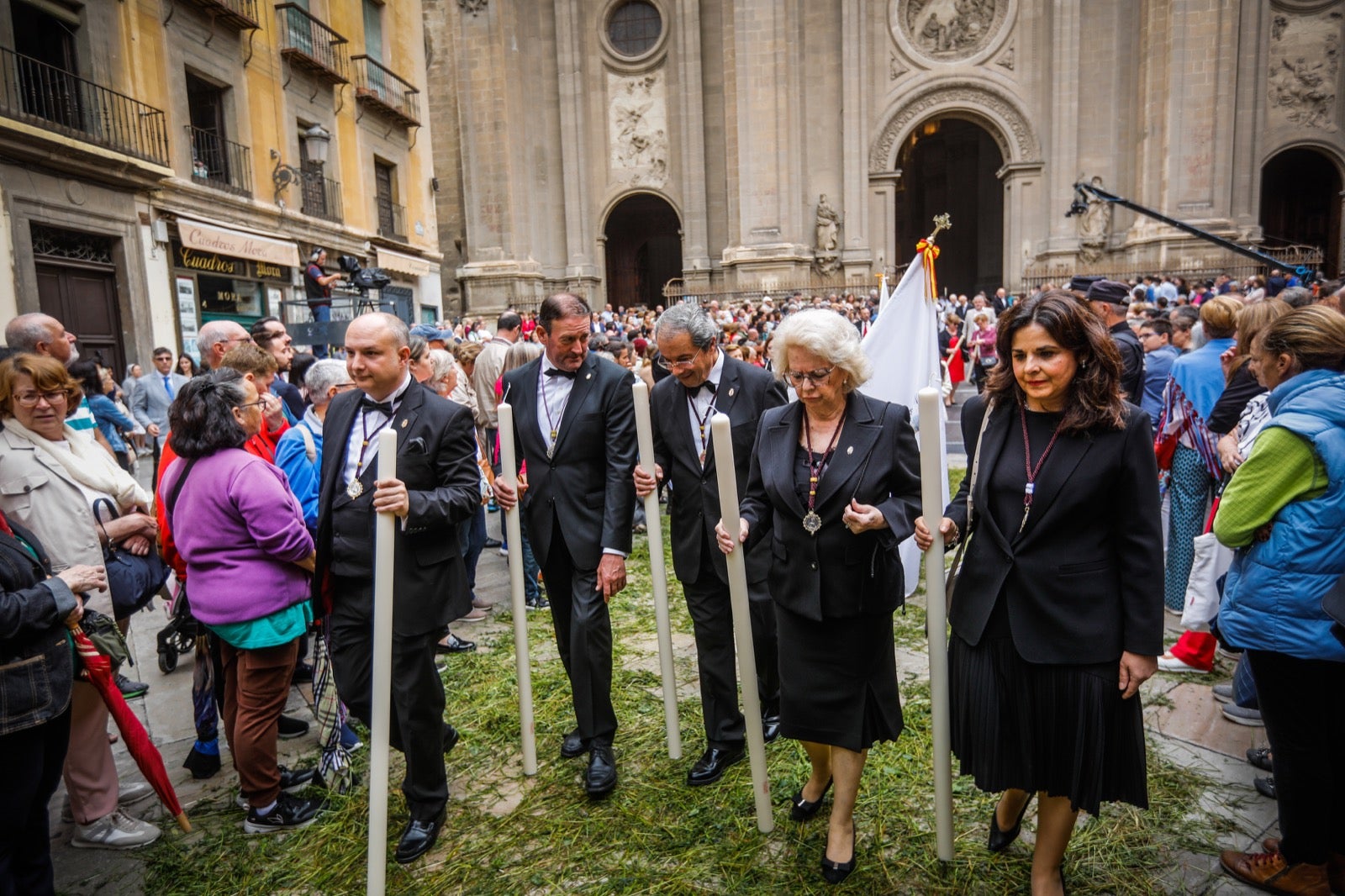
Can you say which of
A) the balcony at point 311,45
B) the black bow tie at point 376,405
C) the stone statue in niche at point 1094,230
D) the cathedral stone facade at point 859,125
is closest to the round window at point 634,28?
the cathedral stone facade at point 859,125

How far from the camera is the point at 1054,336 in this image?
2430 millimetres

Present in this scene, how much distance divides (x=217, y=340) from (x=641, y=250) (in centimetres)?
2977

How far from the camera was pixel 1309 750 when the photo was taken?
8.77ft

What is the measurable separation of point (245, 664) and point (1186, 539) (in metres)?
5.39

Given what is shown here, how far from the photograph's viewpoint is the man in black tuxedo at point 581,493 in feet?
12.1

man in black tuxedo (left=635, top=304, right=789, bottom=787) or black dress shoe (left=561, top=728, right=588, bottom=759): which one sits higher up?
man in black tuxedo (left=635, top=304, right=789, bottom=787)

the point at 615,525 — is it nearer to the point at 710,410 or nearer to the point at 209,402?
the point at 710,410

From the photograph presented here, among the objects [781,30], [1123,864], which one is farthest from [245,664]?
[781,30]

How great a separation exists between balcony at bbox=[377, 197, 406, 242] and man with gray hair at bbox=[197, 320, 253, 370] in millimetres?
16081

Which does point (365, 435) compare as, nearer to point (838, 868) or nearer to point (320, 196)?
point (838, 868)

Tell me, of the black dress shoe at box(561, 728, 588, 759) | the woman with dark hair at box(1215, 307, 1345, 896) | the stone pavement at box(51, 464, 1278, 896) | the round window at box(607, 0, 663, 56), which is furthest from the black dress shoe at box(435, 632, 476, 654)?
the round window at box(607, 0, 663, 56)

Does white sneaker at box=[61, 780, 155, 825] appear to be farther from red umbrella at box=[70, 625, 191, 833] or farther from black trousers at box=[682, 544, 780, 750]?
black trousers at box=[682, 544, 780, 750]

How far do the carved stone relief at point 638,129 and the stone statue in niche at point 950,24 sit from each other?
8212mm

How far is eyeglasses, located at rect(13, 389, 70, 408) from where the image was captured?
320 centimetres
